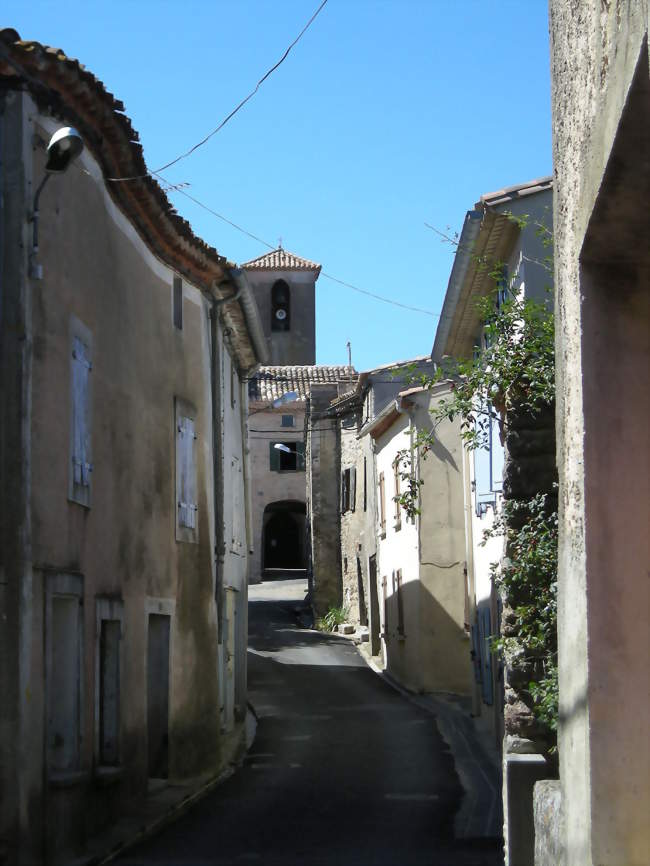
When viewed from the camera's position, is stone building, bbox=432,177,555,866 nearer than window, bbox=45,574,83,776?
Yes

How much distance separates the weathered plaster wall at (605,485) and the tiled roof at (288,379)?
4190cm

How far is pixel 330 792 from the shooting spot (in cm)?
1399

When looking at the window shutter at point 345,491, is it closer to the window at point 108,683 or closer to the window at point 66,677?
the window at point 108,683

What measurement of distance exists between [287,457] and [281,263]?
32.4ft

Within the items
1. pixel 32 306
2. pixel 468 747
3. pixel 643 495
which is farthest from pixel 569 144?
pixel 468 747

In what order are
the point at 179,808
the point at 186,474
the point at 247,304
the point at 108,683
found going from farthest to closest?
the point at 247,304 → the point at 186,474 → the point at 179,808 → the point at 108,683

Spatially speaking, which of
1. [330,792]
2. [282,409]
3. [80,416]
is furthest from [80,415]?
[282,409]

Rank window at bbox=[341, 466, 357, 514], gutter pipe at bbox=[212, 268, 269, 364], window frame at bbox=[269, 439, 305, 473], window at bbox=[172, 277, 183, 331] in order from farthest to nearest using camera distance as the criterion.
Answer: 1. window frame at bbox=[269, 439, 305, 473]
2. window at bbox=[341, 466, 357, 514]
3. gutter pipe at bbox=[212, 268, 269, 364]
4. window at bbox=[172, 277, 183, 331]

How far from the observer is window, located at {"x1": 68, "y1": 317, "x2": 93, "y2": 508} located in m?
11.2

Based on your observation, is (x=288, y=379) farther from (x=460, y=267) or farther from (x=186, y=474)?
(x=460, y=267)

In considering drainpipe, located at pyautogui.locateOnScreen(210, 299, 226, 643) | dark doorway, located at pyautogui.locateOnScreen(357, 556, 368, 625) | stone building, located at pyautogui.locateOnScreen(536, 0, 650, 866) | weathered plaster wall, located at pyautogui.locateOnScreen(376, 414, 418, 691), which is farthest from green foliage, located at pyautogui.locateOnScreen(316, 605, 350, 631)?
stone building, located at pyautogui.locateOnScreen(536, 0, 650, 866)

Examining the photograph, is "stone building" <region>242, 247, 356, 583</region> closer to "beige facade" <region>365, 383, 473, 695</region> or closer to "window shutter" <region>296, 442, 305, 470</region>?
"window shutter" <region>296, 442, 305, 470</region>

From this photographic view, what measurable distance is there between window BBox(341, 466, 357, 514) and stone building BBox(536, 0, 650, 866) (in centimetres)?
3101

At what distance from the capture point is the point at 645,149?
3.43m
